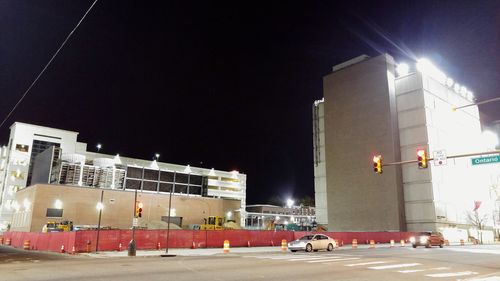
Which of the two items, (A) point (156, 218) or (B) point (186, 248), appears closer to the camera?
(B) point (186, 248)

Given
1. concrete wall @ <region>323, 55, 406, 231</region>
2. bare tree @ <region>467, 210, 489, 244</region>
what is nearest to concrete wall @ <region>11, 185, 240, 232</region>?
concrete wall @ <region>323, 55, 406, 231</region>

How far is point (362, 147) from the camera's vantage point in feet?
224

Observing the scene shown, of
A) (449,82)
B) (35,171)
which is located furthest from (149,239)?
(449,82)

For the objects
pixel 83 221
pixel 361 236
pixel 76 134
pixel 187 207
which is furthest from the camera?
pixel 76 134

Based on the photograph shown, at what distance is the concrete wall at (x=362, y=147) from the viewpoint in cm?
6338

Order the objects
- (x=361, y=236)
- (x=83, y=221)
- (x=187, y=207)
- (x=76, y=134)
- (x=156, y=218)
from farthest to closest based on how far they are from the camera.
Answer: (x=76, y=134)
(x=187, y=207)
(x=156, y=218)
(x=83, y=221)
(x=361, y=236)

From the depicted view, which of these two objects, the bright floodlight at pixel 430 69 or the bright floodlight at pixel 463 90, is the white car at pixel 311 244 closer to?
the bright floodlight at pixel 430 69

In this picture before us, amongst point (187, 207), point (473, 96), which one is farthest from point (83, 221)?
point (473, 96)

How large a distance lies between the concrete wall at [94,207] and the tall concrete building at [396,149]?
26.0 metres

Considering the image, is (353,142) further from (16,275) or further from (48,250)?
(16,275)

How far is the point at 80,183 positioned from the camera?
60594mm

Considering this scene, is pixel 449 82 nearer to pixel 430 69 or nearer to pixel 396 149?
pixel 430 69

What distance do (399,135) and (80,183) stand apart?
5180cm

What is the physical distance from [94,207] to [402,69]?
181ft
